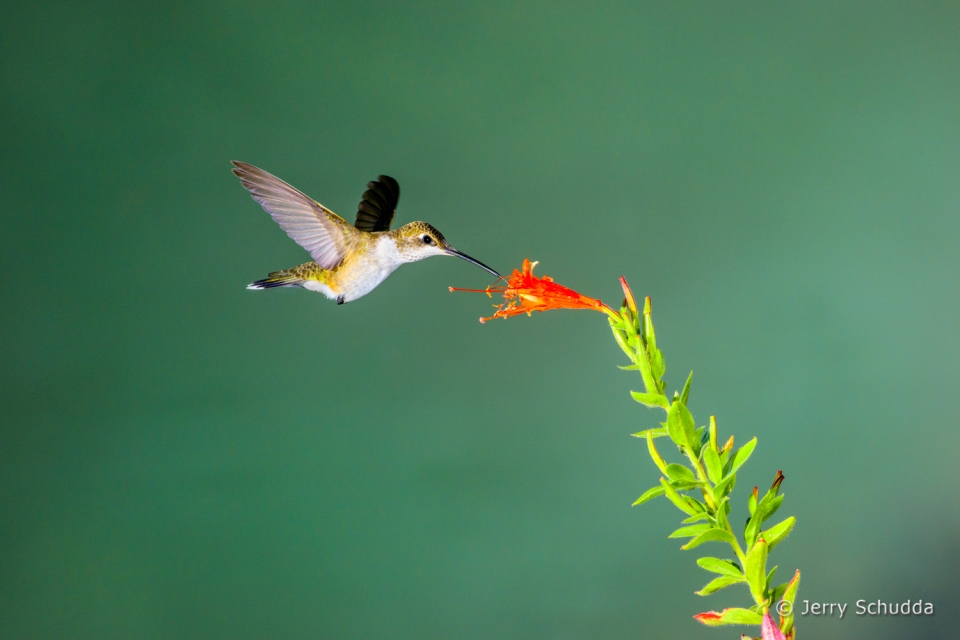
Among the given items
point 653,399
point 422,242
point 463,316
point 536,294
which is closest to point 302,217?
point 422,242

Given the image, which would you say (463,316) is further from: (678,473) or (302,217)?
(678,473)

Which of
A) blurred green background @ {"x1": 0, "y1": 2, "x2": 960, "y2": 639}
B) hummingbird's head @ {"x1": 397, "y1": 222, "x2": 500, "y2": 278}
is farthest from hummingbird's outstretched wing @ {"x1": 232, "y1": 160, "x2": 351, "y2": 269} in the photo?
blurred green background @ {"x1": 0, "y1": 2, "x2": 960, "y2": 639}

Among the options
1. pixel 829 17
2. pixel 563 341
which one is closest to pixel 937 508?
pixel 563 341

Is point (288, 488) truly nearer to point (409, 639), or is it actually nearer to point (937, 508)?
point (409, 639)

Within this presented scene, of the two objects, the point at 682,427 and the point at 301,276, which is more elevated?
the point at 301,276

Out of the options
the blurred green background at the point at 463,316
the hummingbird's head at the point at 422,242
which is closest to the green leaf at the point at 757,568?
the hummingbird's head at the point at 422,242
